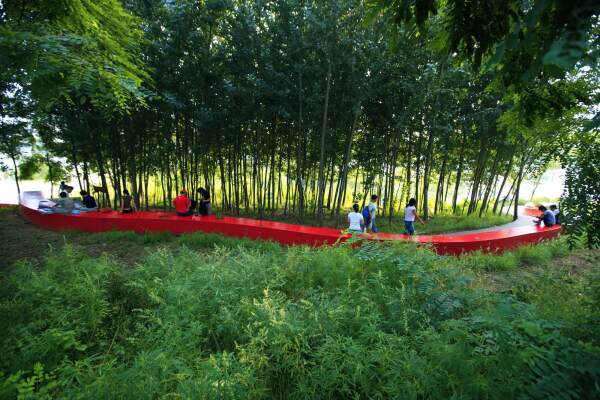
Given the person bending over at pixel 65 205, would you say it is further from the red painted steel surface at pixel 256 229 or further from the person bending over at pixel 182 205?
the person bending over at pixel 182 205

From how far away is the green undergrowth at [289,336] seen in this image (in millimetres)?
1850

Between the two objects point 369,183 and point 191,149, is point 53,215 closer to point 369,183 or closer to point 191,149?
point 191,149

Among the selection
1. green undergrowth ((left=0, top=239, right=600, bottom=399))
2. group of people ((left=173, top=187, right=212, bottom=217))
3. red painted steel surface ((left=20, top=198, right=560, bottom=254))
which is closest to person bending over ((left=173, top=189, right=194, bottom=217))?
group of people ((left=173, top=187, right=212, bottom=217))

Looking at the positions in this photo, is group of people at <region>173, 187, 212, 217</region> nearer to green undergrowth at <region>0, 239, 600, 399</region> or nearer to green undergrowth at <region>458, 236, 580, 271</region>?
green undergrowth at <region>0, 239, 600, 399</region>

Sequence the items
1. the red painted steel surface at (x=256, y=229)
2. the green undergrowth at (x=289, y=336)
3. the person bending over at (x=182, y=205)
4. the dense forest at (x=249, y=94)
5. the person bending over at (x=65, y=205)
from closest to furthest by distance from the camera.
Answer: the green undergrowth at (x=289, y=336), the dense forest at (x=249, y=94), the red painted steel surface at (x=256, y=229), the person bending over at (x=182, y=205), the person bending over at (x=65, y=205)

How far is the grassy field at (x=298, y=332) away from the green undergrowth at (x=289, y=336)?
0.01 meters

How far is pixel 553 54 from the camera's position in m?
0.88

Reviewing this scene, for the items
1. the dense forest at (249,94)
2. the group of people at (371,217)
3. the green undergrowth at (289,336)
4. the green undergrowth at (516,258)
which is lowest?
the green undergrowth at (516,258)

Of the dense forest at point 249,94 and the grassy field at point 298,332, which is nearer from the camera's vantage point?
the grassy field at point 298,332

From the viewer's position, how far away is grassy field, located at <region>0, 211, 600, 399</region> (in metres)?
1.86

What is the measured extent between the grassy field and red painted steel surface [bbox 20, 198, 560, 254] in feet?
5.72

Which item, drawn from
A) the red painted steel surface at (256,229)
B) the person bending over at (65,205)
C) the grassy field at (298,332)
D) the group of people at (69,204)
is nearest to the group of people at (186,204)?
the red painted steel surface at (256,229)

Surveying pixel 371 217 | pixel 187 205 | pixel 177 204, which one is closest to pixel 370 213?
pixel 371 217

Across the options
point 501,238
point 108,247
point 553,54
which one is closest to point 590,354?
point 553,54
